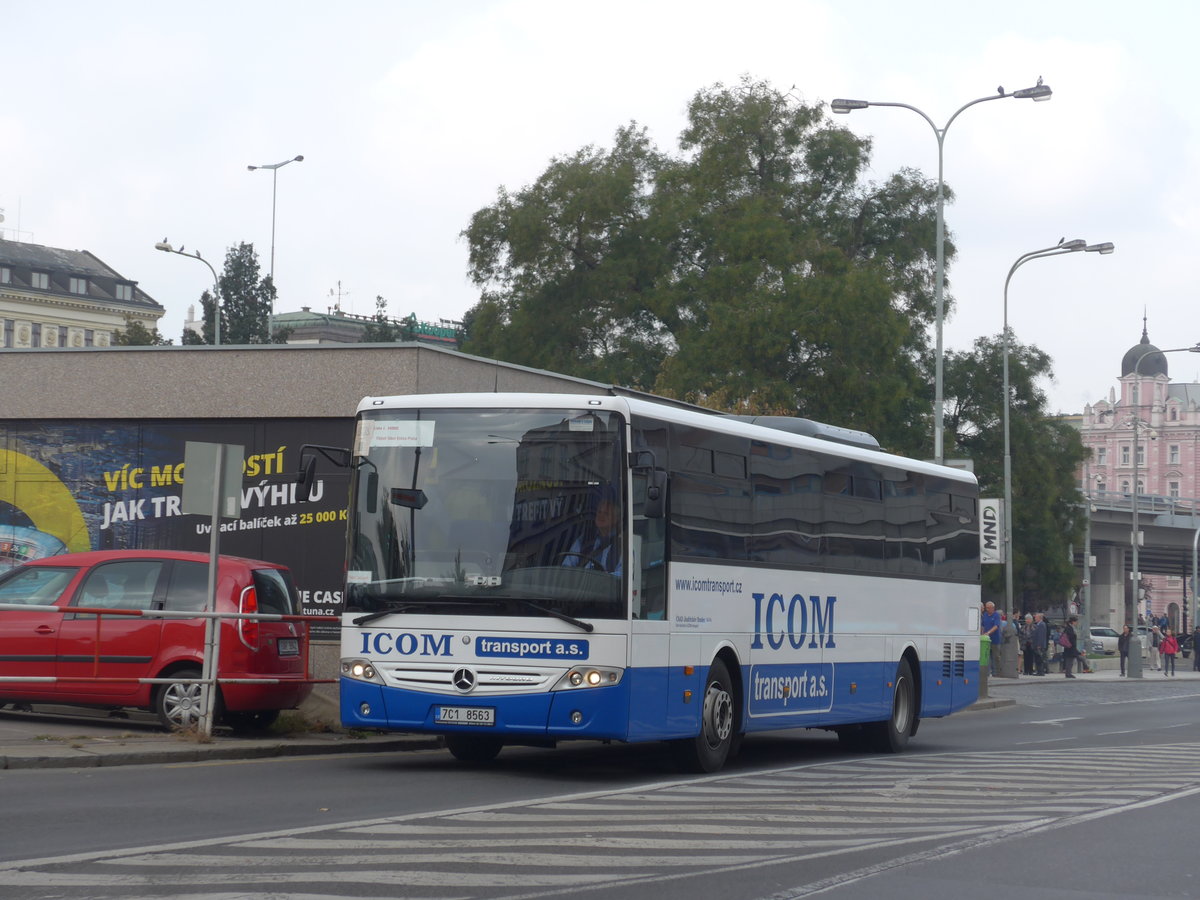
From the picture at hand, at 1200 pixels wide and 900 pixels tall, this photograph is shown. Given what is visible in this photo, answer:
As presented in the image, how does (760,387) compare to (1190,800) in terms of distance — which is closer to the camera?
(1190,800)

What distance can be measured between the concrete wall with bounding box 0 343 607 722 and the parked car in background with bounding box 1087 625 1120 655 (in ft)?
216

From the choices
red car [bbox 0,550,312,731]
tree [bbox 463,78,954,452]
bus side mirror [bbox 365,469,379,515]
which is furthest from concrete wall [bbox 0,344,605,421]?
tree [bbox 463,78,954,452]

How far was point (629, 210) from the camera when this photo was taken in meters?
53.7

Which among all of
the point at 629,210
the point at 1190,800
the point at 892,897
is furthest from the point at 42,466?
the point at 629,210

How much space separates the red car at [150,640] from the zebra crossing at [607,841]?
444cm

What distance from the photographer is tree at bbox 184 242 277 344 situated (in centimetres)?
7806

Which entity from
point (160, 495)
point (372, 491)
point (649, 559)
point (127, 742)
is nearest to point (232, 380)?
point (160, 495)

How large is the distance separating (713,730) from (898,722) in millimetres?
4816

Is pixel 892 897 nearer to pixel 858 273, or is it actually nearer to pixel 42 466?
pixel 42 466

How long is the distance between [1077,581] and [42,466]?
43914 mm

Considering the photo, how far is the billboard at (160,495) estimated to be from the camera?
69.8 ft

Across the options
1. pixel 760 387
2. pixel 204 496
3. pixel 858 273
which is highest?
pixel 858 273

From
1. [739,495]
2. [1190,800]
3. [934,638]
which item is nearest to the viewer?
[1190,800]

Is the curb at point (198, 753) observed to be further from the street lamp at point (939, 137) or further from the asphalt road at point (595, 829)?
the street lamp at point (939, 137)
